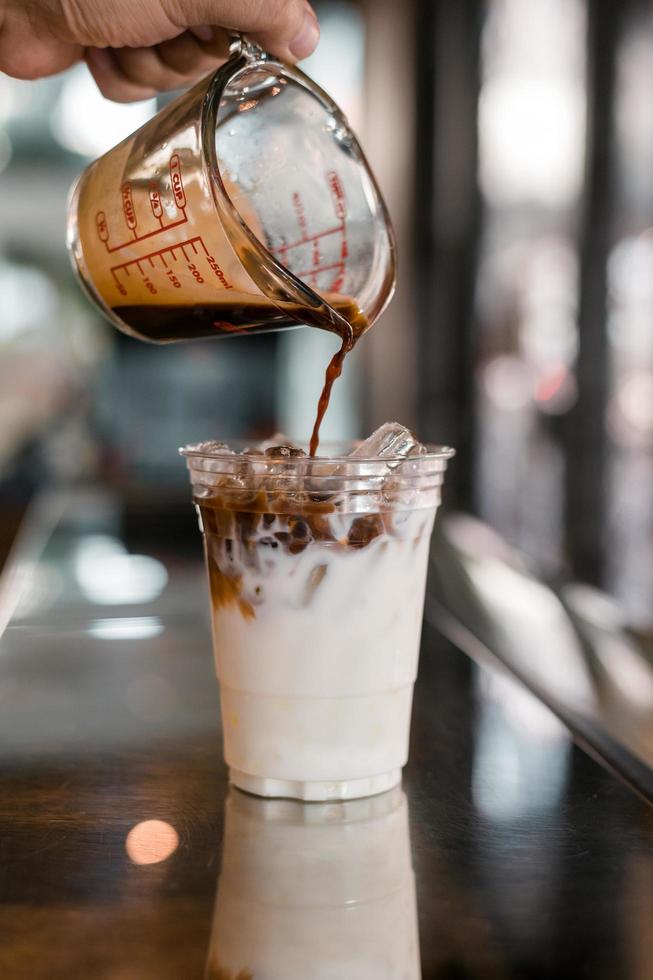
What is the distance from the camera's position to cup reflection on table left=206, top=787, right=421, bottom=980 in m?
0.55

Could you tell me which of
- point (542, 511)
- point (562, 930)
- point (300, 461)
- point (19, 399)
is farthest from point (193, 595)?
point (542, 511)

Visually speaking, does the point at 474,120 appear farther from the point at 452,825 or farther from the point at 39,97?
the point at 452,825

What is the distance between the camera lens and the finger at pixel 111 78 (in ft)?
4.34

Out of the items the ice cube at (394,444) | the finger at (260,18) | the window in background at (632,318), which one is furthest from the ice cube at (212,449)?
the window in background at (632,318)

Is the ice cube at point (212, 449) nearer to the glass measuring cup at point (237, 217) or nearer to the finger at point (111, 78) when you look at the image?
the glass measuring cup at point (237, 217)

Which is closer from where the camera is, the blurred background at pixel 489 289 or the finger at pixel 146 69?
the finger at pixel 146 69

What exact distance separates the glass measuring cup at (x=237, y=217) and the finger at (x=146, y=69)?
0.30 meters

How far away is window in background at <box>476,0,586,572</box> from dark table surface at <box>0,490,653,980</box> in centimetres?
314

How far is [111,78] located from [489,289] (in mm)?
3056

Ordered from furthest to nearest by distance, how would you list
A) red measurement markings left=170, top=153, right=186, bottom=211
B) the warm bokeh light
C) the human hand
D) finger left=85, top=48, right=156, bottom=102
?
1. finger left=85, top=48, right=156, bottom=102
2. the human hand
3. red measurement markings left=170, top=153, right=186, bottom=211
4. the warm bokeh light

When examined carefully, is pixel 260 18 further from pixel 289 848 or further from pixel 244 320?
pixel 289 848

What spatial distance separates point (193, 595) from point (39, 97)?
337 cm

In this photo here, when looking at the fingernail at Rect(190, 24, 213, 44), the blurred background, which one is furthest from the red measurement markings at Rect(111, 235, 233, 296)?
the blurred background

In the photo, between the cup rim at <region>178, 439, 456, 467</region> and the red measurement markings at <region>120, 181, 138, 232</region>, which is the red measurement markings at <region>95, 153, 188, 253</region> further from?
the cup rim at <region>178, 439, 456, 467</region>
